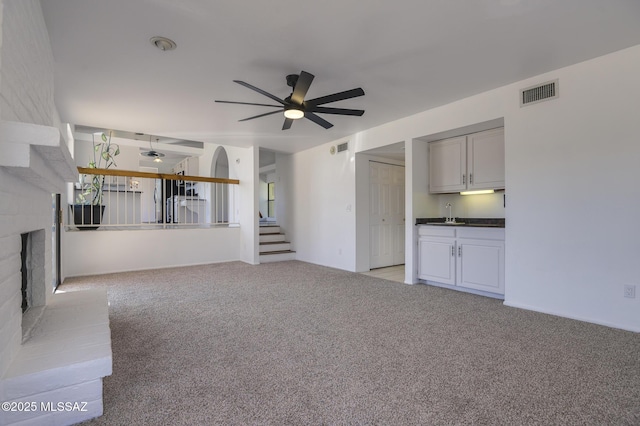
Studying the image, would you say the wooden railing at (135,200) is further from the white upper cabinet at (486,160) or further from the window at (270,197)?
the white upper cabinet at (486,160)

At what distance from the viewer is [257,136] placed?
5727mm

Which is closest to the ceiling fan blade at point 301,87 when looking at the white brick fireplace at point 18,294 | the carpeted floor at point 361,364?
the white brick fireplace at point 18,294

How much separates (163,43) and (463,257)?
4.06 metres

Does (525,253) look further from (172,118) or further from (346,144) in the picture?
(172,118)

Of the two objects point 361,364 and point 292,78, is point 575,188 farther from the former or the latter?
point 292,78

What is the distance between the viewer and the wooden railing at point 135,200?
17.8ft

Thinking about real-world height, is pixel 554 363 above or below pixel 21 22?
below

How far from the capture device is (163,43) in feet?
8.73

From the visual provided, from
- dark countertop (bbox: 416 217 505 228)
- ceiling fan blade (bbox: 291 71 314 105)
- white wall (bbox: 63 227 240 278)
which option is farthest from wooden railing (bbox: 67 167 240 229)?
dark countertop (bbox: 416 217 505 228)

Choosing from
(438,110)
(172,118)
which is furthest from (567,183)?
(172,118)

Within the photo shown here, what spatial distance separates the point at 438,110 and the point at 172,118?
3818 mm

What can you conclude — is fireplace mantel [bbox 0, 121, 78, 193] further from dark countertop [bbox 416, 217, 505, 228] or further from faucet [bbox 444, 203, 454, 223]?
faucet [bbox 444, 203, 454, 223]

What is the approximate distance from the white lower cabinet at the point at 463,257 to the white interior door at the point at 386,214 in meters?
1.26

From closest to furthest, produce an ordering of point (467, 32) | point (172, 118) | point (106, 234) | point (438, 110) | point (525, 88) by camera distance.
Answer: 1. point (467, 32)
2. point (525, 88)
3. point (438, 110)
4. point (172, 118)
5. point (106, 234)
